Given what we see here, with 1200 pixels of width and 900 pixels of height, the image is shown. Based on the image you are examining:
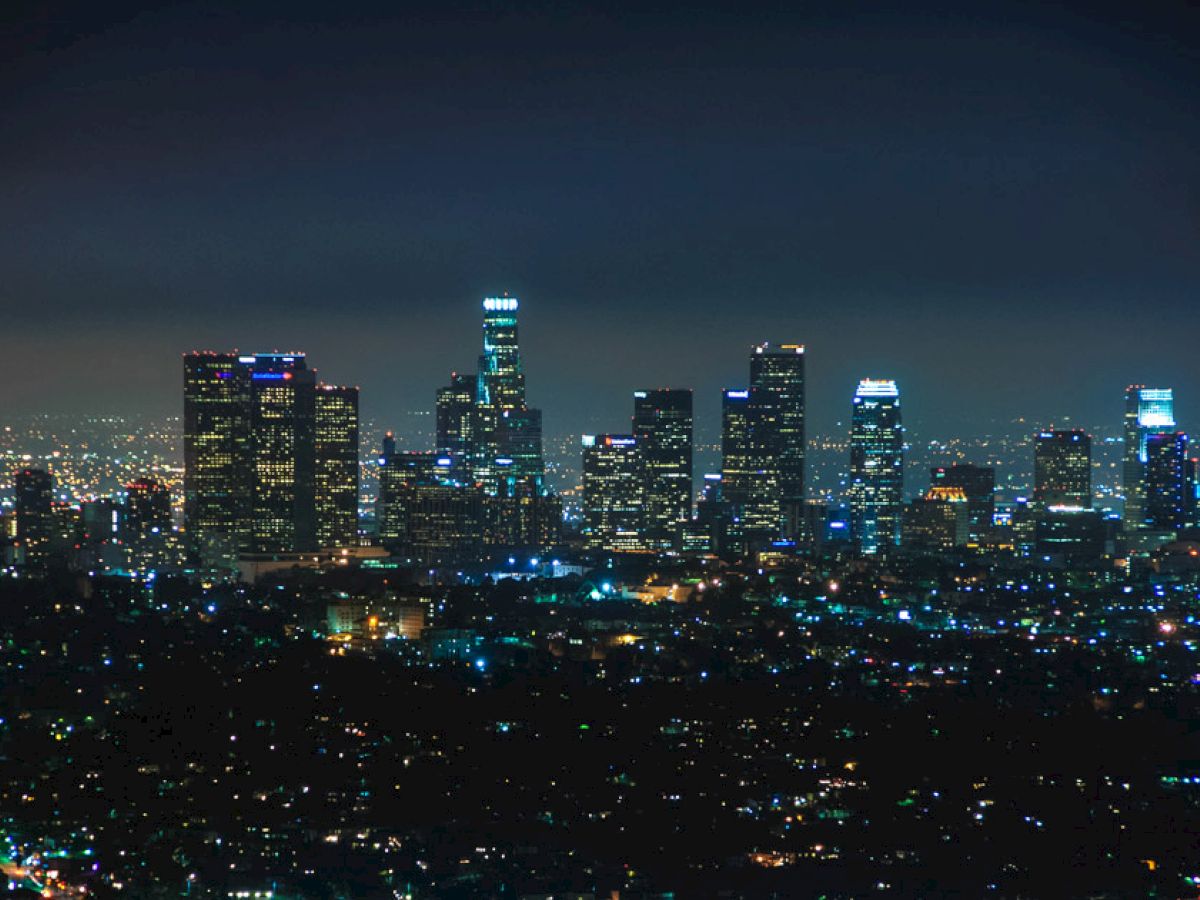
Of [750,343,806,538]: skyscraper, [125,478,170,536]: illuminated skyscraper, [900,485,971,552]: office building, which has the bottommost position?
[900,485,971,552]: office building

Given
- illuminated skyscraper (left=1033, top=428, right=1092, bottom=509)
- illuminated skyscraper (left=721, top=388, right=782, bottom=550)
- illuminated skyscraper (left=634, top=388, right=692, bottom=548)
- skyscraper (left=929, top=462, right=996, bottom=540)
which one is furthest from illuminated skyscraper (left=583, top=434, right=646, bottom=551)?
illuminated skyscraper (left=1033, top=428, right=1092, bottom=509)

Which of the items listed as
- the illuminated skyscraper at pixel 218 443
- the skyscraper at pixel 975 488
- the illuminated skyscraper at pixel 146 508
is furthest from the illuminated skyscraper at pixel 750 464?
the illuminated skyscraper at pixel 146 508

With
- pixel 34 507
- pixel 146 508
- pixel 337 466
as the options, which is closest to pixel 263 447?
pixel 337 466

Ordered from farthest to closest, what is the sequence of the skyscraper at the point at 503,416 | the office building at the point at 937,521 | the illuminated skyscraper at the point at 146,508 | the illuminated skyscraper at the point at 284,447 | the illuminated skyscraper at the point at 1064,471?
the skyscraper at the point at 503,416
the illuminated skyscraper at the point at 1064,471
the office building at the point at 937,521
the illuminated skyscraper at the point at 284,447
the illuminated skyscraper at the point at 146,508

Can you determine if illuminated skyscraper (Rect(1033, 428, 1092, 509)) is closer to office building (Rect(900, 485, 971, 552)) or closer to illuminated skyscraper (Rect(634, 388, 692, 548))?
office building (Rect(900, 485, 971, 552))

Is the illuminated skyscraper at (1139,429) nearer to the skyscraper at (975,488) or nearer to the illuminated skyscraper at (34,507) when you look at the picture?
the skyscraper at (975,488)

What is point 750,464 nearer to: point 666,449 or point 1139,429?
point 666,449
